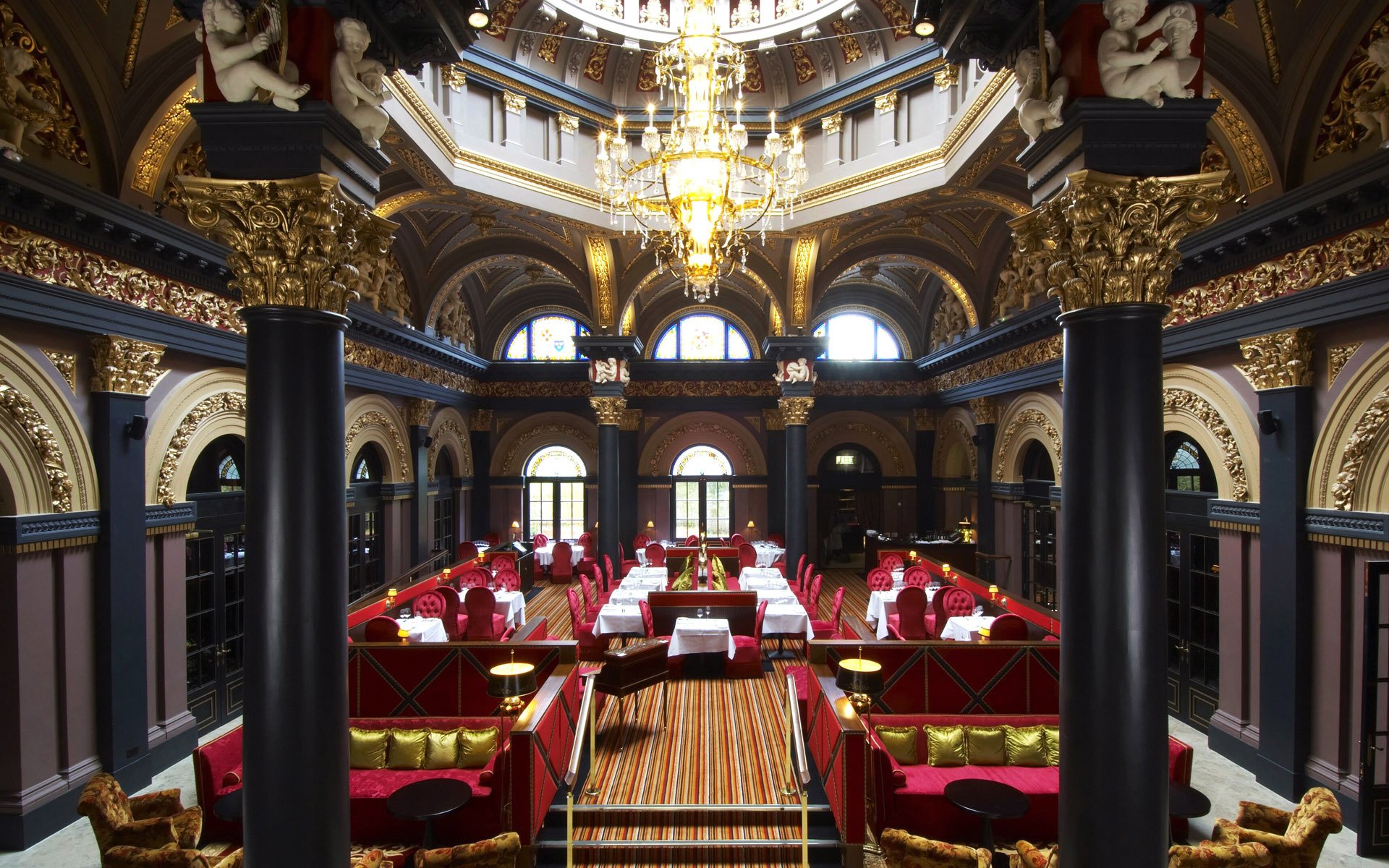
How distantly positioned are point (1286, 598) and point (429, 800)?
7.89 m

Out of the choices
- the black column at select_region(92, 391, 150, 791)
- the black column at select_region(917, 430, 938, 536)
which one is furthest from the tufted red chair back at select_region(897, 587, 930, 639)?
the black column at select_region(917, 430, 938, 536)

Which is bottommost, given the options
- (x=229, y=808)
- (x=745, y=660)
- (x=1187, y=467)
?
(x=745, y=660)

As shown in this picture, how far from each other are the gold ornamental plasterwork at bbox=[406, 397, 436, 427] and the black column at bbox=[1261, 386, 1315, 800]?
13658 millimetres

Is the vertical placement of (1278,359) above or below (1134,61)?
below

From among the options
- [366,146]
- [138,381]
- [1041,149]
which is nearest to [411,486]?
[138,381]

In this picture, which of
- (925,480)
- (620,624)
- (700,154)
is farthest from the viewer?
(925,480)

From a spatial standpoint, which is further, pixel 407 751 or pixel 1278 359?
pixel 1278 359

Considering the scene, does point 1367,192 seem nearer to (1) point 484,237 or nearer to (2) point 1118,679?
(2) point 1118,679

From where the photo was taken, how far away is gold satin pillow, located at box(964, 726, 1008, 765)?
6.39 m

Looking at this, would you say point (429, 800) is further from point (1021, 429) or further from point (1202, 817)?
point (1021, 429)

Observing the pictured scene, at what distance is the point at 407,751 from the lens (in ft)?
21.0

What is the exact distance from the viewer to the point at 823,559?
1936 centimetres

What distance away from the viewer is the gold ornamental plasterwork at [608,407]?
14477mm

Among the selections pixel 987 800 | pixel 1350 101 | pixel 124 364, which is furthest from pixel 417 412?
pixel 1350 101
